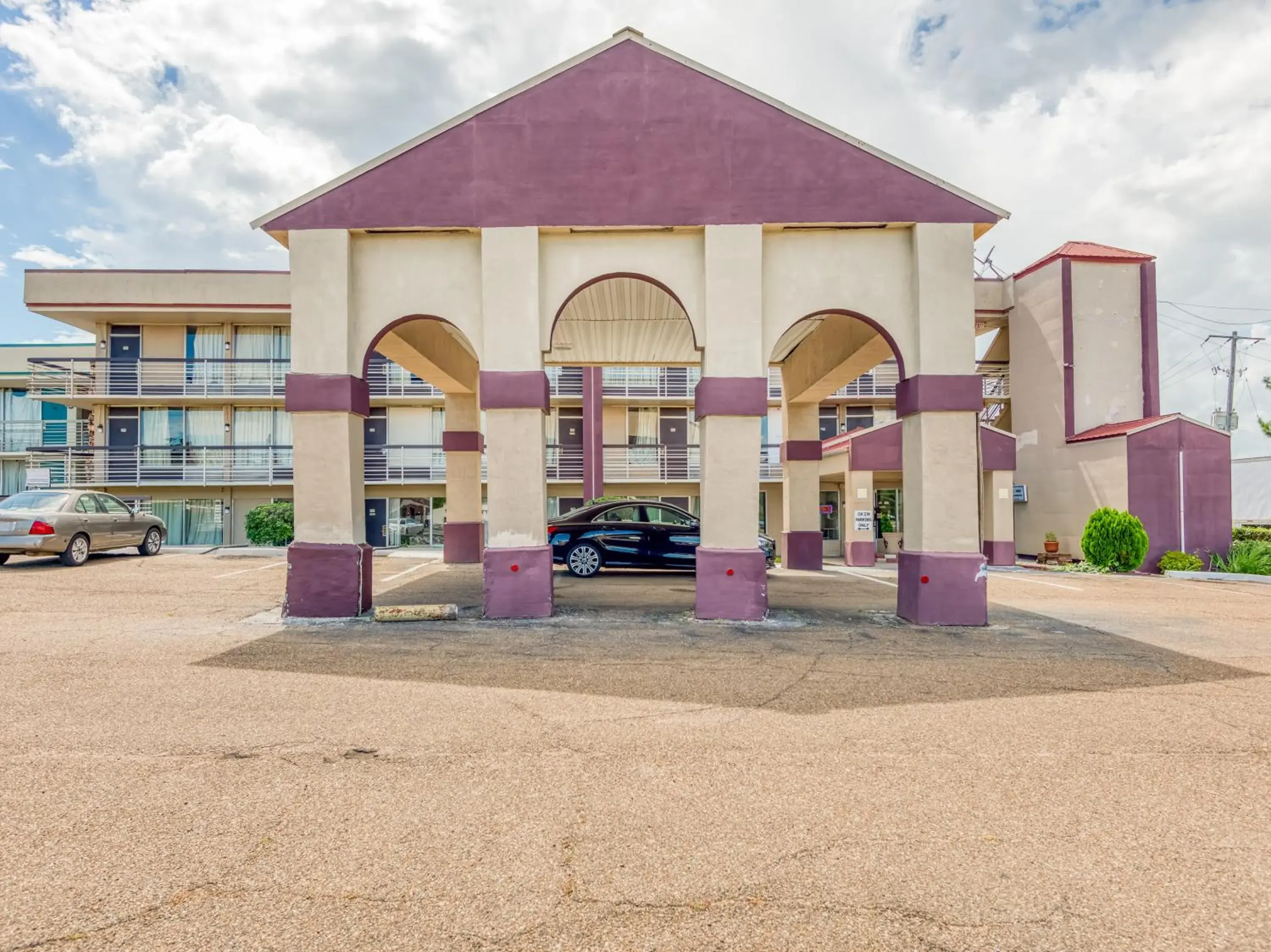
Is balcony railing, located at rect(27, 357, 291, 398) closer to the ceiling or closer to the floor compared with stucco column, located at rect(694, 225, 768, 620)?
closer to the ceiling

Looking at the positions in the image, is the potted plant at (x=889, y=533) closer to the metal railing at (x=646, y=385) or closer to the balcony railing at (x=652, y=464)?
the balcony railing at (x=652, y=464)

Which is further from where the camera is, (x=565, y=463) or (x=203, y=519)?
(x=203, y=519)

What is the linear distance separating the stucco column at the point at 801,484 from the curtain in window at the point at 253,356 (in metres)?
20.2

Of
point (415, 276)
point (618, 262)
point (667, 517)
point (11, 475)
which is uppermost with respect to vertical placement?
point (618, 262)

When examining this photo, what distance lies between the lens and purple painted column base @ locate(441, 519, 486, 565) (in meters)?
16.7

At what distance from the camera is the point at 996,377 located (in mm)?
25812

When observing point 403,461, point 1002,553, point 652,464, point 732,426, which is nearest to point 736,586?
point 732,426

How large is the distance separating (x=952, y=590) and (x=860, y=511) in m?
10.5

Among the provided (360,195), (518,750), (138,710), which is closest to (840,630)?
(518,750)

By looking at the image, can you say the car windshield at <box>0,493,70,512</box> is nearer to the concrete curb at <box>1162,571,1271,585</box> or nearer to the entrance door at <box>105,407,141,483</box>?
the entrance door at <box>105,407,141,483</box>

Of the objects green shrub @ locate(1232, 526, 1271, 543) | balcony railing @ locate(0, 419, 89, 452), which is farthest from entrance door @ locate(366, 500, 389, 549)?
green shrub @ locate(1232, 526, 1271, 543)

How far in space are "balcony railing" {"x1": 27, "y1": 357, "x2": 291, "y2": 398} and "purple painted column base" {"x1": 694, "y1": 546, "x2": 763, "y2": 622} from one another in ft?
72.8

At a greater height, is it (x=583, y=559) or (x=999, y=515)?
(x=999, y=515)

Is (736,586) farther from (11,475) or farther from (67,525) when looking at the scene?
(11,475)
